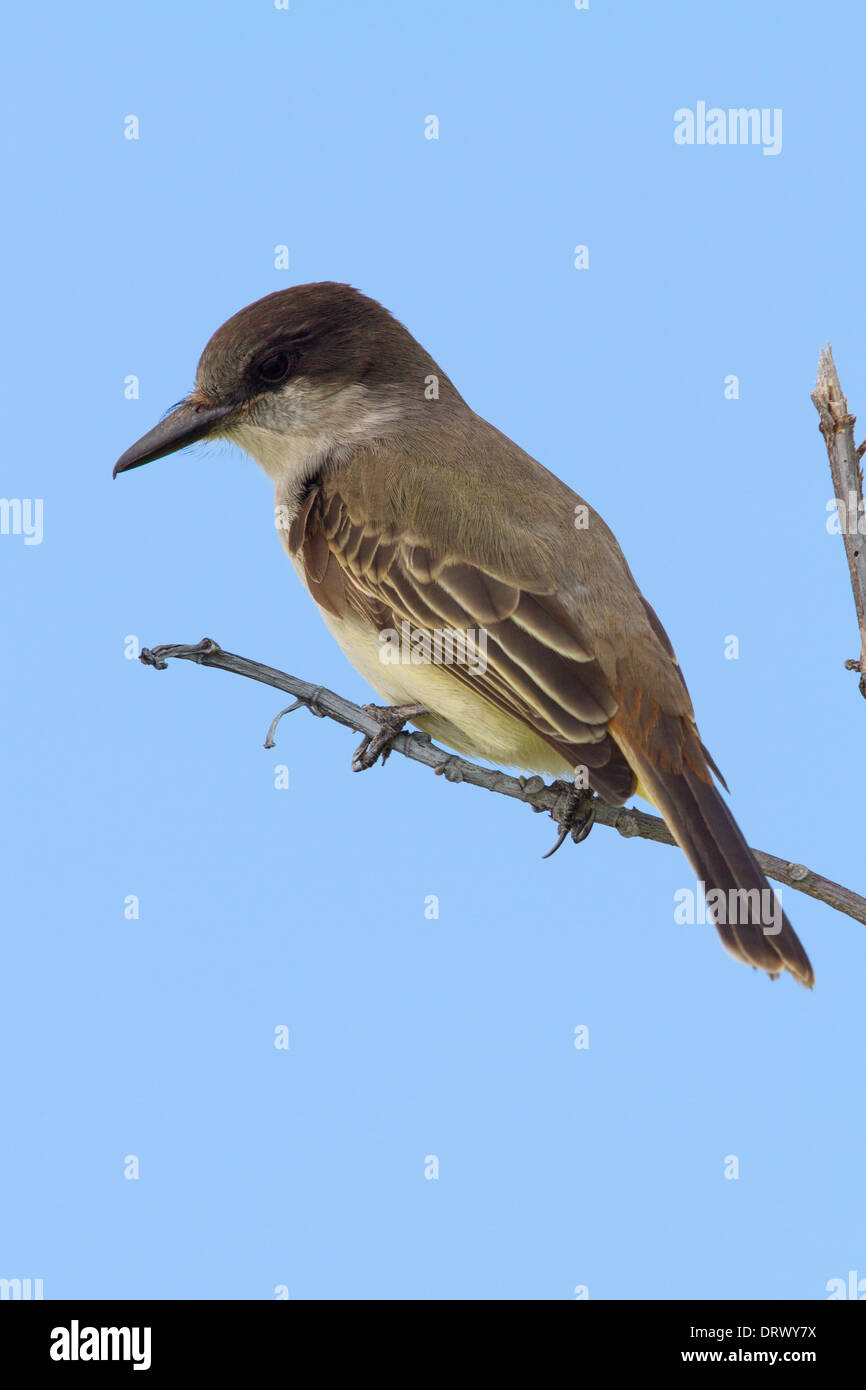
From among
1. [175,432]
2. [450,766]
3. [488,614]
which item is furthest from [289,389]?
[450,766]

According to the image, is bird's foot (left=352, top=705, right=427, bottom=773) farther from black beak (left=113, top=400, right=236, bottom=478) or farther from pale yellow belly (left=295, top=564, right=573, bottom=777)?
black beak (left=113, top=400, right=236, bottom=478)

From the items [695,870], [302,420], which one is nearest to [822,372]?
[695,870]

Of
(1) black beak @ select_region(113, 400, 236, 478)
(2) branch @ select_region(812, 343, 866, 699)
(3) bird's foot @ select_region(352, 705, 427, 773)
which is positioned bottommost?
(3) bird's foot @ select_region(352, 705, 427, 773)

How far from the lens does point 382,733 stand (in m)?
4.71

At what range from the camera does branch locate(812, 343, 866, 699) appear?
3.91 metres

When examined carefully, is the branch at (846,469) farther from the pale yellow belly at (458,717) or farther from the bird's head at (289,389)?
the bird's head at (289,389)

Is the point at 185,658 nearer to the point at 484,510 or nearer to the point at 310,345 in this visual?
the point at 484,510

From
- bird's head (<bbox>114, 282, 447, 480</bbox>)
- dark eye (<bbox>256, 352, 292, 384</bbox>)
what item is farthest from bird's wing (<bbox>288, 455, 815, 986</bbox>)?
dark eye (<bbox>256, 352, 292, 384</bbox>)

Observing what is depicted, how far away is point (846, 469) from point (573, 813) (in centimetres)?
141

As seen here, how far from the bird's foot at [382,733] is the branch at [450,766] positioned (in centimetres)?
5

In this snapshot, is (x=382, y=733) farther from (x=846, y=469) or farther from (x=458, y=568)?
(x=846, y=469)

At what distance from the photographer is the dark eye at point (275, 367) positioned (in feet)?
18.0

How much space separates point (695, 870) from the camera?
162 inches

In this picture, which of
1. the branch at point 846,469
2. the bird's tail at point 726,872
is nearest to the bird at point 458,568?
the bird's tail at point 726,872
